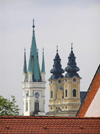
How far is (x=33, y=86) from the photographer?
14700 centimetres

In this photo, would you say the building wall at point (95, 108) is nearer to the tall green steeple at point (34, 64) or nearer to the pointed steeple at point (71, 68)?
the pointed steeple at point (71, 68)

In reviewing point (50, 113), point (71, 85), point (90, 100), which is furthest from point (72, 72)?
point (90, 100)

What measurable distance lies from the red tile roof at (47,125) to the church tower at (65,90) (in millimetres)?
118465

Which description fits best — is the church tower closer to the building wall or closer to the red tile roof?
the building wall

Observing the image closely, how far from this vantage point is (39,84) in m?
147

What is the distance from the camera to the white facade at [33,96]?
471ft

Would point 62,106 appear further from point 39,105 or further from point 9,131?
point 9,131

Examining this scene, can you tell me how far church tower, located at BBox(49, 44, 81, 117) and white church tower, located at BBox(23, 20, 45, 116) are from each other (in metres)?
5.43

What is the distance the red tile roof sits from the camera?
32.5ft

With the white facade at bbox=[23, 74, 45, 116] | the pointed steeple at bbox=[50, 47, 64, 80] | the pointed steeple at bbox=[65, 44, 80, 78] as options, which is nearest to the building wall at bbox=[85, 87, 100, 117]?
the pointed steeple at bbox=[65, 44, 80, 78]

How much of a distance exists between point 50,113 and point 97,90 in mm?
124082

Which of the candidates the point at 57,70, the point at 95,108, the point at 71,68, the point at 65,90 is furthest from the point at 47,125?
the point at 57,70

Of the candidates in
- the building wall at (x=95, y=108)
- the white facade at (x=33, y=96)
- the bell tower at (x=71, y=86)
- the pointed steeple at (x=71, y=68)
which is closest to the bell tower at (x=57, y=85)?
the bell tower at (x=71, y=86)

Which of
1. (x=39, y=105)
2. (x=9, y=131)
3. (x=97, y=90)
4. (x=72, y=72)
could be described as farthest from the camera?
(x=39, y=105)
